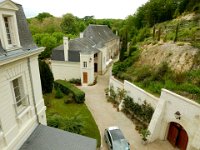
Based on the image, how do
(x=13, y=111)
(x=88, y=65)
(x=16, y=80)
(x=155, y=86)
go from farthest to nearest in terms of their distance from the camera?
(x=88, y=65) < (x=155, y=86) < (x=16, y=80) < (x=13, y=111)

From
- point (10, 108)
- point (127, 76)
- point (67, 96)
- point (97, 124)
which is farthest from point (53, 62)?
point (10, 108)

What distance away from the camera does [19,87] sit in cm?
720

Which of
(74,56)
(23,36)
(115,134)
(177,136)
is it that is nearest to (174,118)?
(177,136)

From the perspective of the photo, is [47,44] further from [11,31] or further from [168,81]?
[11,31]

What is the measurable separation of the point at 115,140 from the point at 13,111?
8.91 metres

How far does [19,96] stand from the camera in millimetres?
7258

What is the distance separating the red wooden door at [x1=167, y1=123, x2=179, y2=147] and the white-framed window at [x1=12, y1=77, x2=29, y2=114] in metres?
11.6

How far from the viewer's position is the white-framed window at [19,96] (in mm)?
7041

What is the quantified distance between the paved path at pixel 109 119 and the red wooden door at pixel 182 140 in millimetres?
759

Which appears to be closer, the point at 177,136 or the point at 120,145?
the point at 120,145

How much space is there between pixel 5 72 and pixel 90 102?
1655 centimetres

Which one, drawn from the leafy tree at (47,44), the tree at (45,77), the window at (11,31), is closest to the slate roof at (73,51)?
the tree at (45,77)

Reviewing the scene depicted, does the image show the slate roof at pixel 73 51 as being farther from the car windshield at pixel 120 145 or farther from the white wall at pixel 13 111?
the white wall at pixel 13 111

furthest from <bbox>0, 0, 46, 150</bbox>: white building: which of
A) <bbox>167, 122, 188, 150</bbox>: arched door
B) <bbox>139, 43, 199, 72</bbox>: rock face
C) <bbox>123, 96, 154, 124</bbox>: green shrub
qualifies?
<bbox>139, 43, 199, 72</bbox>: rock face
